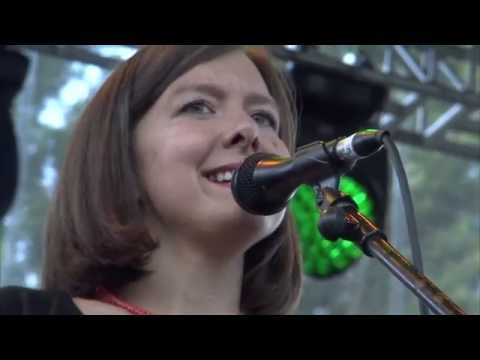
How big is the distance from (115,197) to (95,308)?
155 mm

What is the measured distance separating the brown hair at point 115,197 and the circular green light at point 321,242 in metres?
1.40

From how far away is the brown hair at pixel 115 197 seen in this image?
132 centimetres

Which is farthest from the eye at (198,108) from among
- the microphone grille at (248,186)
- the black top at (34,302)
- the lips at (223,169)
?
the black top at (34,302)

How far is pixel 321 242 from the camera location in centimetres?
291

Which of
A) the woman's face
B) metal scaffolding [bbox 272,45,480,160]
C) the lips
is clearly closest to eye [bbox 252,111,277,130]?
the woman's face

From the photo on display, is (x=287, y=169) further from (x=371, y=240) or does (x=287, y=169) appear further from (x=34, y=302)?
(x=34, y=302)

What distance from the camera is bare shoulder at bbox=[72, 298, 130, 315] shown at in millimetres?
1253

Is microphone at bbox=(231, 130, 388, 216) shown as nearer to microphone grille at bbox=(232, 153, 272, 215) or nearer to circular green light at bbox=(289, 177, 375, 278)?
microphone grille at bbox=(232, 153, 272, 215)

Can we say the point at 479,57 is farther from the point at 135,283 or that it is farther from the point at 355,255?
the point at 135,283
